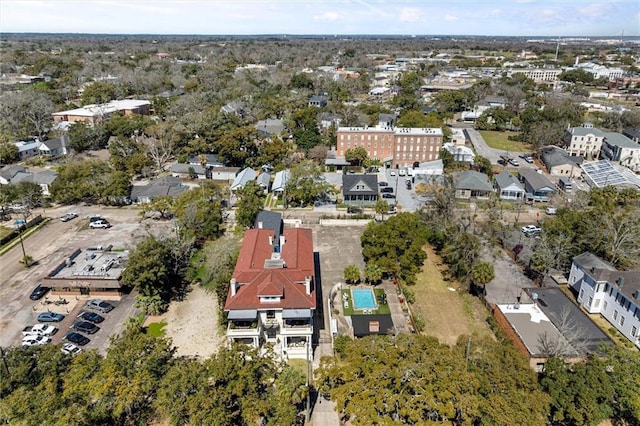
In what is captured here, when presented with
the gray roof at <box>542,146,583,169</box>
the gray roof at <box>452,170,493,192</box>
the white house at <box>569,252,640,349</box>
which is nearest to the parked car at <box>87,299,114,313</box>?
the white house at <box>569,252,640,349</box>

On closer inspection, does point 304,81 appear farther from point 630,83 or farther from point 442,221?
point 630,83

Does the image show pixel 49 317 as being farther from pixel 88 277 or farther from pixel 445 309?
pixel 445 309

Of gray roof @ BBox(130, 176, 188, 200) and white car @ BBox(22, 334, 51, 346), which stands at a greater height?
gray roof @ BBox(130, 176, 188, 200)

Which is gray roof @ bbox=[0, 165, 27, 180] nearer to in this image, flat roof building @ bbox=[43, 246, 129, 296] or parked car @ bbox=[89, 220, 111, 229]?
parked car @ bbox=[89, 220, 111, 229]

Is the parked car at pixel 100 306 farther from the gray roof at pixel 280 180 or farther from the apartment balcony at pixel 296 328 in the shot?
the gray roof at pixel 280 180

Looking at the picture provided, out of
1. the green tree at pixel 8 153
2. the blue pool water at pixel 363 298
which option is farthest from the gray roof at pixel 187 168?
the blue pool water at pixel 363 298
